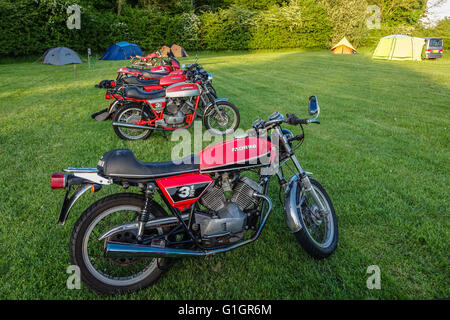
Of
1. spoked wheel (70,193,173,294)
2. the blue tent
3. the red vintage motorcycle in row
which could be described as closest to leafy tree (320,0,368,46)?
the blue tent

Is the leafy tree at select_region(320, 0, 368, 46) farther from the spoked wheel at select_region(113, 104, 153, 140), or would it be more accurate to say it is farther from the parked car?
the spoked wheel at select_region(113, 104, 153, 140)

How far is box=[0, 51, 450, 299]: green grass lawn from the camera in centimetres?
238

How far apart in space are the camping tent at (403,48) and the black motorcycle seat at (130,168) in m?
26.3

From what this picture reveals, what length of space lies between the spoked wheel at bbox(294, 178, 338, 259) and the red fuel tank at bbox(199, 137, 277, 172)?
23.1 inches

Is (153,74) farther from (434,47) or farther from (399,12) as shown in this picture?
(399,12)

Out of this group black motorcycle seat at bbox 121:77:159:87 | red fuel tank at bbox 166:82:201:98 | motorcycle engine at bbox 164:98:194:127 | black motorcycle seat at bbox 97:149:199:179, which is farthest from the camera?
black motorcycle seat at bbox 121:77:159:87

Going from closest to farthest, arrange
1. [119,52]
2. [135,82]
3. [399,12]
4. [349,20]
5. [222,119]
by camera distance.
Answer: [222,119] → [135,82] → [119,52] → [349,20] → [399,12]

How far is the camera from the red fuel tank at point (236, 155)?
7.51 feet

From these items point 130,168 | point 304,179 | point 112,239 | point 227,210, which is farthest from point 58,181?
point 304,179

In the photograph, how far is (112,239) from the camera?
2238 millimetres

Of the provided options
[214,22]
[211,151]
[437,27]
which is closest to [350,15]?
[214,22]

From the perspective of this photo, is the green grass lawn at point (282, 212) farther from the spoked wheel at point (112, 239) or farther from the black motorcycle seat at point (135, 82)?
the black motorcycle seat at point (135, 82)

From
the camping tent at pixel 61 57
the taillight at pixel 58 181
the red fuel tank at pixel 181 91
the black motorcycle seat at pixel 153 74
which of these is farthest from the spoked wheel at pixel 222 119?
the camping tent at pixel 61 57

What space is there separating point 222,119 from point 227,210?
383 centimetres
